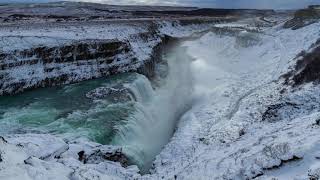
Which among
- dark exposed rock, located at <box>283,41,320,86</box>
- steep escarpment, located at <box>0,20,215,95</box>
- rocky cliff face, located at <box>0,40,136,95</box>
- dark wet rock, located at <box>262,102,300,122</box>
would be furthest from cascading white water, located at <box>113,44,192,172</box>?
dark exposed rock, located at <box>283,41,320,86</box>

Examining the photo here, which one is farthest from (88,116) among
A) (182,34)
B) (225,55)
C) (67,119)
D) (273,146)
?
(182,34)

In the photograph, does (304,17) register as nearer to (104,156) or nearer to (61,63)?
(61,63)

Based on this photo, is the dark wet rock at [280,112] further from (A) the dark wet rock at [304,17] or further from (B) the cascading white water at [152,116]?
(A) the dark wet rock at [304,17]

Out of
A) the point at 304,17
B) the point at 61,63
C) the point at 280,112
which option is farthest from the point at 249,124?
the point at 304,17

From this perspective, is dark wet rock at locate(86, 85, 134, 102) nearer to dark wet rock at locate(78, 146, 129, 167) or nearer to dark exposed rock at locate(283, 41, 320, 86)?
dark wet rock at locate(78, 146, 129, 167)

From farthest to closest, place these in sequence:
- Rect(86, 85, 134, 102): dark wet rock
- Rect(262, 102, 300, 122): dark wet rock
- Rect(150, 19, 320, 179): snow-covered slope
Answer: Rect(86, 85, 134, 102): dark wet rock
Rect(262, 102, 300, 122): dark wet rock
Rect(150, 19, 320, 179): snow-covered slope

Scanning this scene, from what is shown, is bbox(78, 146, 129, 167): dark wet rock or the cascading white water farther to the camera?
the cascading white water
